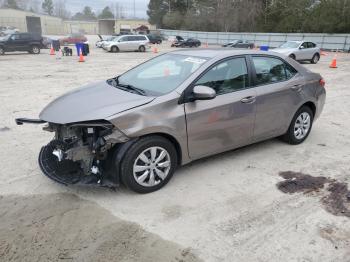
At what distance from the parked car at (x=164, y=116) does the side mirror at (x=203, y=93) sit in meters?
0.01

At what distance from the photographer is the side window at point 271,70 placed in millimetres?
4809

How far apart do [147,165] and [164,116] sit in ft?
1.92

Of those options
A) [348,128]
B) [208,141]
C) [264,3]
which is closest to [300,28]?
[264,3]

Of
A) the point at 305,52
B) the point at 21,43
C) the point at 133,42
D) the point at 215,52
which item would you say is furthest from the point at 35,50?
the point at 215,52

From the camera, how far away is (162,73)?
4.57 metres

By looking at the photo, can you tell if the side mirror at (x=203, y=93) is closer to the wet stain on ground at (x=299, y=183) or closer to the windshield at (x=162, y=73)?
the windshield at (x=162, y=73)

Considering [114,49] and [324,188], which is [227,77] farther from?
[114,49]

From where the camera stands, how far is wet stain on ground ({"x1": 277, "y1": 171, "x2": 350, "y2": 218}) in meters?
3.74

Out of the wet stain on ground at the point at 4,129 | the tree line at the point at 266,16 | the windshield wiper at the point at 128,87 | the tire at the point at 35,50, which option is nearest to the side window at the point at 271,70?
the windshield wiper at the point at 128,87

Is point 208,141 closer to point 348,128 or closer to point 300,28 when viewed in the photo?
point 348,128

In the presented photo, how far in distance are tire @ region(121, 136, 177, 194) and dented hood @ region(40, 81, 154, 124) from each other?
45 centimetres

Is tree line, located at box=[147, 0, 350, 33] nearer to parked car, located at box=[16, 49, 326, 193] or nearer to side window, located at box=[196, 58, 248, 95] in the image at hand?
parked car, located at box=[16, 49, 326, 193]

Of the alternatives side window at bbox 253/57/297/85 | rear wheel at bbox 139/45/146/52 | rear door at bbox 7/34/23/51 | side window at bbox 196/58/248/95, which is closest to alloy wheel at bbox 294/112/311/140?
side window at bbox 253/57/297/85

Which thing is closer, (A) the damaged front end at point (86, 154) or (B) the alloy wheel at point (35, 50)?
(A) the damaged front end at point (86, 154)
